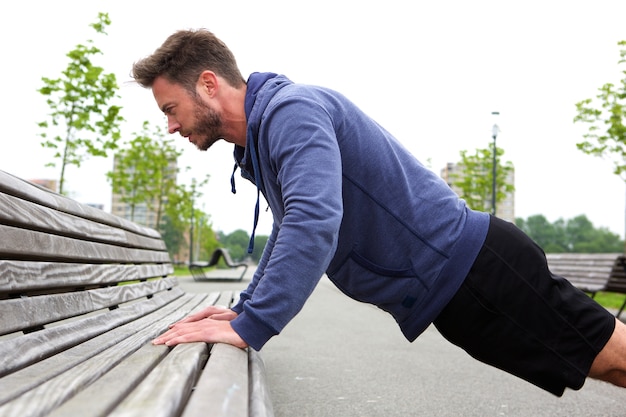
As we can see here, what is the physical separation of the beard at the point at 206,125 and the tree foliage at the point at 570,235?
430 feet

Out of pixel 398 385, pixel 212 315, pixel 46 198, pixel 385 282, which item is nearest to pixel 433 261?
pixel 385 282

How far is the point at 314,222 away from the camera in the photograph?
1938 millimetres

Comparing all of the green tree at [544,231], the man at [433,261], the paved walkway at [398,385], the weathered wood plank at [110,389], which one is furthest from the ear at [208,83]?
the green tree at [544,231]

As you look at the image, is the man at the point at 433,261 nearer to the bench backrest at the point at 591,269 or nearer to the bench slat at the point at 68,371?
the bench slat at the point at 68,371

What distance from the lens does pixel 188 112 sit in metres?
2.58

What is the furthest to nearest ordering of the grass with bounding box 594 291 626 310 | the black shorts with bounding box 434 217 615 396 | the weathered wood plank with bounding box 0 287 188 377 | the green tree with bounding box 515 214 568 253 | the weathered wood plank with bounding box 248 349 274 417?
the green tree with bounding box 515 214 568 253, the grass with bounding box 594 291 626 310, the black shorts with bounding box 434 217 615 396, the weathered wood plank with bounding box 0 287 188 377, the weathered wood plank with bounding box 248 349 274 417

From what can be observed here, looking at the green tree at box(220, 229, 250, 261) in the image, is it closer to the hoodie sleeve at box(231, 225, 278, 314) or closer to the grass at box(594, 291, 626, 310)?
the grass at box(594, 291, 626, 310)

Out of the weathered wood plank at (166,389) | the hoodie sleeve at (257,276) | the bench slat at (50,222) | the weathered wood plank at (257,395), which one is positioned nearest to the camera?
the weathered wood plank at (166,389)

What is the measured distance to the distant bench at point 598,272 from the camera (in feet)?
28.6

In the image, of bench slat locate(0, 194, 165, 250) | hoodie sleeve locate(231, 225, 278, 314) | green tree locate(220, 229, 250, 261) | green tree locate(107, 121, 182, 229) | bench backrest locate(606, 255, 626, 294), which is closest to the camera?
bench slat locate(0, 194, 165, 250)

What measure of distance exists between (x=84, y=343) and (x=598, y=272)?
26.8 feet

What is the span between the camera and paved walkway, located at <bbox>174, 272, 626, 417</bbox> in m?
3.92

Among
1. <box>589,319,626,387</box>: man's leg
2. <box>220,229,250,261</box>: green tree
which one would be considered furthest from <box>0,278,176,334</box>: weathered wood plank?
<box>220,229,250,261</box>: green tree

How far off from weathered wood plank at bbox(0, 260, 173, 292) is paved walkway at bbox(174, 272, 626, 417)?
1194 millimetres
